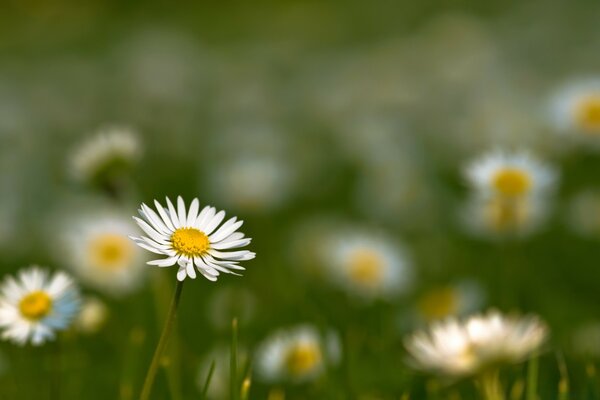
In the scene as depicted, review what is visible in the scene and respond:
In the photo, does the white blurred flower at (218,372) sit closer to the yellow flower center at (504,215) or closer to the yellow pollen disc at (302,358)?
the yellow pollen disc at (302,358)

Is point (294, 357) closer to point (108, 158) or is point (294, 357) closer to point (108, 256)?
point (108, 158)

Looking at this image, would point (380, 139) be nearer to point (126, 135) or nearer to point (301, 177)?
point (301, 177)

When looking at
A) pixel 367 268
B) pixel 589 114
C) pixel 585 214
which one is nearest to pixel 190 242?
pixel 367 268

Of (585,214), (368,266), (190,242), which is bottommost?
(190,242)

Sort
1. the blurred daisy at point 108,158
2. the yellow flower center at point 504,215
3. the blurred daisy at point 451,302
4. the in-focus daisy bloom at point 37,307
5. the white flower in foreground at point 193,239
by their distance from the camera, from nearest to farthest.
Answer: the white flower in foreground at point 193,239, the in-focus daisy bloom at point 37,307, the blurred daisy at point 108,158, the blurred daisy at point 451,302, the yellow flower center at point 504,215

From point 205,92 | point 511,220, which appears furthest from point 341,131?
point 511,220

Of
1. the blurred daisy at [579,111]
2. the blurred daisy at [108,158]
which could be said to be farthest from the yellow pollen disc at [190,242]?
the blurred daisy at [579,111]
